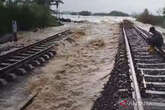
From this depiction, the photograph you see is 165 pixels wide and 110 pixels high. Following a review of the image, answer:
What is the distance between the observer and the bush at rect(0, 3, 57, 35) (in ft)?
46.7

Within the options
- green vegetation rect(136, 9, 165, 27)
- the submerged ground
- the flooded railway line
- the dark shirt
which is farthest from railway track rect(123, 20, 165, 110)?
green vegetation rect(136, 9, 165, 27)

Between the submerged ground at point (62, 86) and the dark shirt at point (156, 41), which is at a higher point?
A: the dark shirt at point (156, 41)

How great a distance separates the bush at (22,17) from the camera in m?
14.2

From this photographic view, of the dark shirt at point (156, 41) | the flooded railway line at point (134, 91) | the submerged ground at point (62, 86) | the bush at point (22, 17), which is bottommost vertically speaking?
the submerged ground at point (62, 86)

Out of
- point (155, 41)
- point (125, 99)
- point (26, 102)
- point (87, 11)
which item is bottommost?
point (26, 102)

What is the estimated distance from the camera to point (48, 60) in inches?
281

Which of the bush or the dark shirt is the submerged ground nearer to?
the dark shirt

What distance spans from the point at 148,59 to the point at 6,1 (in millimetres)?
15082

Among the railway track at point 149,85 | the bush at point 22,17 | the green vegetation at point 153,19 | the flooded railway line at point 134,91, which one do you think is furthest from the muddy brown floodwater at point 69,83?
the green vegetation at point 153,19

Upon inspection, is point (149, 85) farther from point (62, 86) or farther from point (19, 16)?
point (19, 16)

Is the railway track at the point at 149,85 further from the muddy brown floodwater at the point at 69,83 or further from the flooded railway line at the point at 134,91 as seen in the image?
the muddy brown floodwater at the point at 69,83

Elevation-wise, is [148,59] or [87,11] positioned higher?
[87,11]

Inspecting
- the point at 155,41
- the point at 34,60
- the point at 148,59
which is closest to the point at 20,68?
the point at 34,60

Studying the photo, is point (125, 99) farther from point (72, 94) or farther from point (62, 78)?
point (62, 78)
